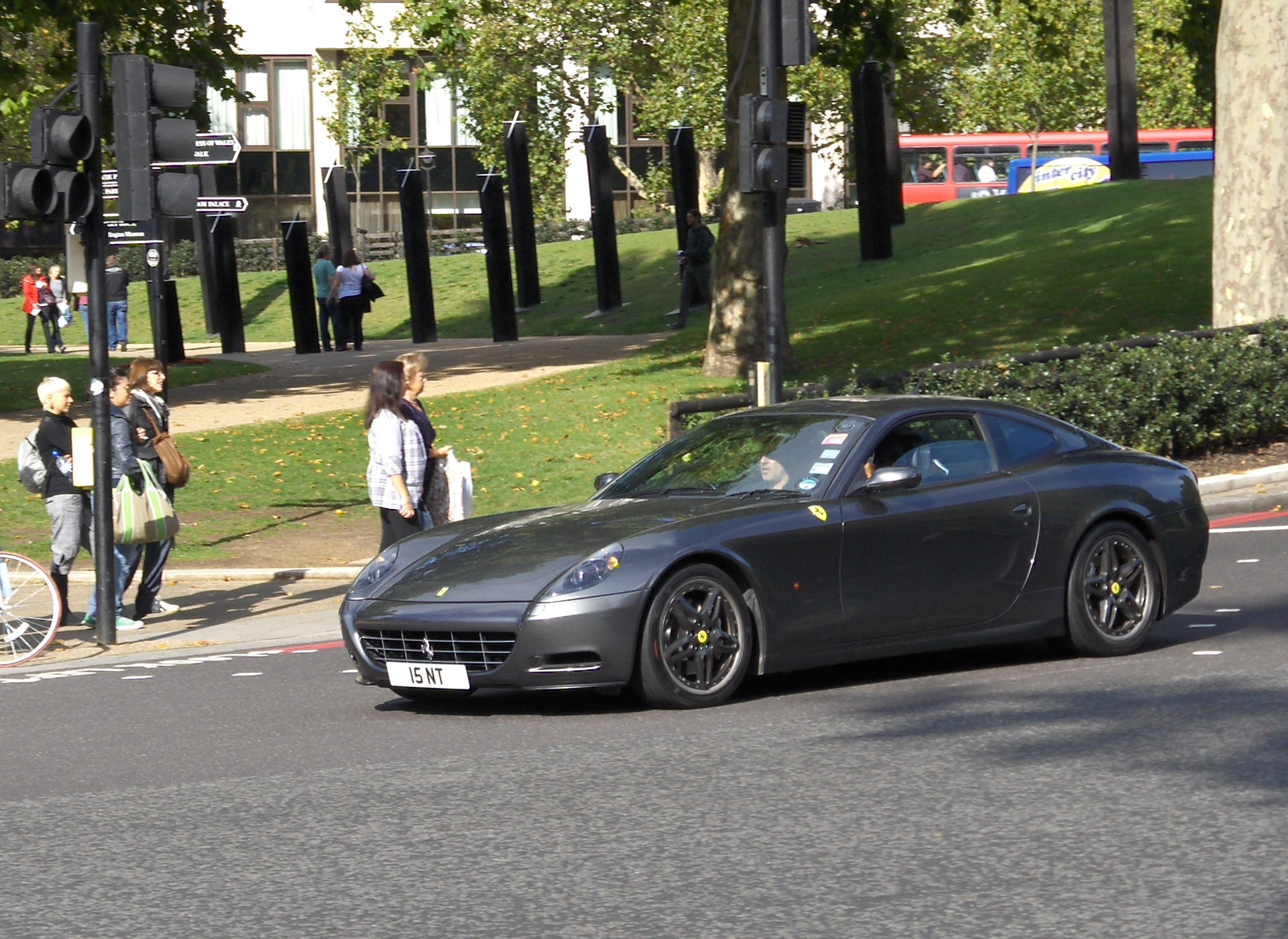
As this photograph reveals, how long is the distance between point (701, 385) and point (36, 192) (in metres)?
12.0

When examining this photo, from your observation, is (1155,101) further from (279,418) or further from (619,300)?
(279,418)

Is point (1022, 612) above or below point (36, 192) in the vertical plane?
below

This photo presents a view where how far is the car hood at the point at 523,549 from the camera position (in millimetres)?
8086

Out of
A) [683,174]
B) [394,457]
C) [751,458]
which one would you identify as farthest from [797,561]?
[683,174]

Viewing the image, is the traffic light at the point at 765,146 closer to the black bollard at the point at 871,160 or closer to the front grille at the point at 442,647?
the front grille at the point at 442,647

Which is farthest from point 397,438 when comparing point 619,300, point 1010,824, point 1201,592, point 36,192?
point 619,300

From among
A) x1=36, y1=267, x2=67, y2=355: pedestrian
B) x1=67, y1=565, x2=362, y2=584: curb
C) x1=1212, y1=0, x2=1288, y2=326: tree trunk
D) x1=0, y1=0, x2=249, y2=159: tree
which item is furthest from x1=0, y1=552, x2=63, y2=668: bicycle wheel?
x1=36, y1=267, x2=67, y2=355: pedestrian

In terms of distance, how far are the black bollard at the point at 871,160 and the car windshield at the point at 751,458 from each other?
2418cm

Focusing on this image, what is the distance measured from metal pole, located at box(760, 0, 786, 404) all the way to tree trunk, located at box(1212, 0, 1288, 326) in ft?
25.4

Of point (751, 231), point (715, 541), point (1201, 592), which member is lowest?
point (1201, 592)

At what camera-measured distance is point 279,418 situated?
21.9 meters

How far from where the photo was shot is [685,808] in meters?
6.44

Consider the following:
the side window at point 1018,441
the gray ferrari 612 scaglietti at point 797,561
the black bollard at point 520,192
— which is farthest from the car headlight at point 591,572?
the black bollard at point 520,192

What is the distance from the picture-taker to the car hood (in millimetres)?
8086
